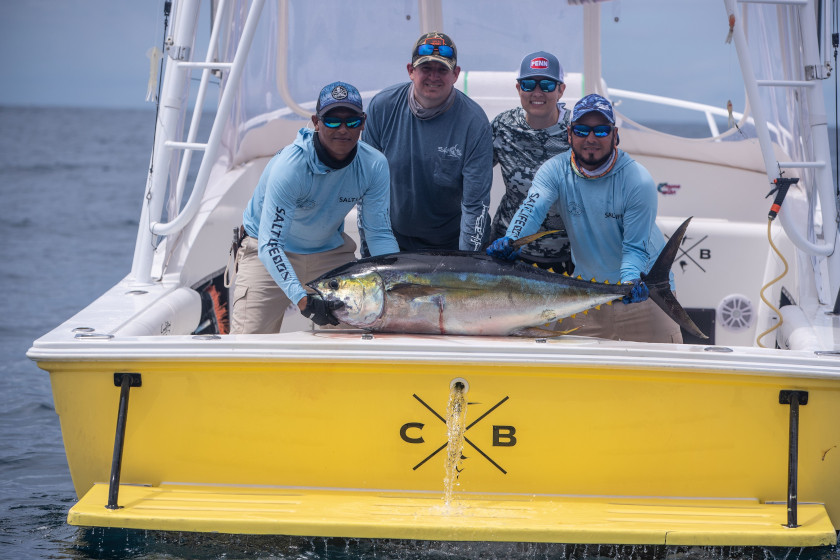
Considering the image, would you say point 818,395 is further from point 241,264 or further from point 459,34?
point 459,34

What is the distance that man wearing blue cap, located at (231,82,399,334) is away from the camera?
400cm

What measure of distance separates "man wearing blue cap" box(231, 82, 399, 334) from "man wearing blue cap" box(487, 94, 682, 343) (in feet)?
1.93

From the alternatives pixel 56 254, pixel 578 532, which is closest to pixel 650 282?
pixel 578 532

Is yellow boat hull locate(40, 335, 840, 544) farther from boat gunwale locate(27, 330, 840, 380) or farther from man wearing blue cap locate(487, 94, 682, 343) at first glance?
man wearing blue cap locate(487, 94, 682, 343)

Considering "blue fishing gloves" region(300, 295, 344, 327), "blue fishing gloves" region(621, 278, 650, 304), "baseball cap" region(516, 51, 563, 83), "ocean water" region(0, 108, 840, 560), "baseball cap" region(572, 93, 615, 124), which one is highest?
"baseball cap" region(516, 51, 563, 83)

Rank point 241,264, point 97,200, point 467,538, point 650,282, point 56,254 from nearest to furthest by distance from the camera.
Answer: point 467,538 → point 650,282 → point 241,264 → point 56,254 → point 97,200

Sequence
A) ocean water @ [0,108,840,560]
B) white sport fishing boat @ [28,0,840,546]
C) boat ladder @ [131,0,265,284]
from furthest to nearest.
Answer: boat ladder @ [131,0,265,284], ocean water @ [0,108,840,560], white sport fishing boat @ [28,0,840,546]

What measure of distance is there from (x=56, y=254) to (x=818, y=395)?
14.1 m

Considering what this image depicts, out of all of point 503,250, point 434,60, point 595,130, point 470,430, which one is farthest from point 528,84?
point 470,430

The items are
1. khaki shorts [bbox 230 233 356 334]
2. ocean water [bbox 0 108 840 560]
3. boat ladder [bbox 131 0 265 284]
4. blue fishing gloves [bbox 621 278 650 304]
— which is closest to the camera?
blue fishing gloves [bbox 621 278 650 304]

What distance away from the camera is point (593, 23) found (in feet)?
20.5

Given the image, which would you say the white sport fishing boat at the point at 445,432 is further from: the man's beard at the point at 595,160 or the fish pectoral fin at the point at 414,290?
the man's beard at the point at 595,160

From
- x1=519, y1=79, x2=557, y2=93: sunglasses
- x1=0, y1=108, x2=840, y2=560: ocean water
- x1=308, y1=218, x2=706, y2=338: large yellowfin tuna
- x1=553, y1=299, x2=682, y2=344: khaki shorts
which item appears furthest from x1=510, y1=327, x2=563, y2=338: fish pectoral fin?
x1=519, y1=79, x2=557, y2=93: sunglasses

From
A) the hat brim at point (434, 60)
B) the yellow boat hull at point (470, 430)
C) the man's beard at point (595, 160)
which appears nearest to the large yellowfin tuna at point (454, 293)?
the yellow boat hull at point (470, 430)
